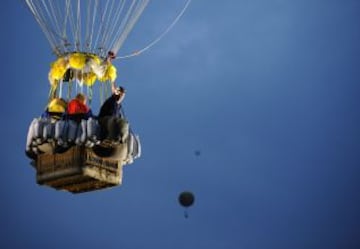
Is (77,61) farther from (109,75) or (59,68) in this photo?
(109,75)

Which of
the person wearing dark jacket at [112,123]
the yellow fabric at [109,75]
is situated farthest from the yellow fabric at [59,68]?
the person wearing dark jacket at [112,123]

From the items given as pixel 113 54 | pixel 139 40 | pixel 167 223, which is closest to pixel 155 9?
pixel 139 40

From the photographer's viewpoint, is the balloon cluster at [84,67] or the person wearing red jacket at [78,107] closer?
the person wearing red jacket at [78,107]

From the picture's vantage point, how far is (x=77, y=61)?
14844 millimetres

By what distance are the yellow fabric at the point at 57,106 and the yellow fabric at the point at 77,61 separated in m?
0.77

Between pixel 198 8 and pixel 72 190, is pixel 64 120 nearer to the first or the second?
pixel 72 190

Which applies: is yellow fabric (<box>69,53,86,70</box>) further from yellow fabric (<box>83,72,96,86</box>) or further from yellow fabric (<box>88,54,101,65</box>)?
yellow fabric (<box>83,72,96,86</box>)

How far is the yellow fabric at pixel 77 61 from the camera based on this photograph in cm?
1483

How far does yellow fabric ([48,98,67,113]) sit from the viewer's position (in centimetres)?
1448

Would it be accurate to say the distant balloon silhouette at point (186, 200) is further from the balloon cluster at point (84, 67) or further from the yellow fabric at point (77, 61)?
the yellow fabric at point (77, 61)

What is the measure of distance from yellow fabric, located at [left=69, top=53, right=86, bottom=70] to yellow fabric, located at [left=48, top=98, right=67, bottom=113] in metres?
0.77

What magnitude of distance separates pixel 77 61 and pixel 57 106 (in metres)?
1.02

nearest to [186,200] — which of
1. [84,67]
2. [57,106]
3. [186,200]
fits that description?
[186,200]

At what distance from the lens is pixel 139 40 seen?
15638 centimetres
